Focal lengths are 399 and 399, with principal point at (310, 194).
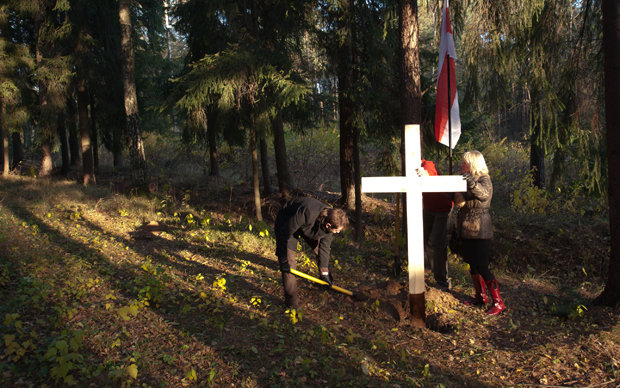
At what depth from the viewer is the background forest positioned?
3.87 metres

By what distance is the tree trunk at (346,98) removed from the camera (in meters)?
8.13

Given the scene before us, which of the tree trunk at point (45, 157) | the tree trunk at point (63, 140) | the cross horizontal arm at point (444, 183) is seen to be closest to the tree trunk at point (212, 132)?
the tree trunk at point (63, 140)

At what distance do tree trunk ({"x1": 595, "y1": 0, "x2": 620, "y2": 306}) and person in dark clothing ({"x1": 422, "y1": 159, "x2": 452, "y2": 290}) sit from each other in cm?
192

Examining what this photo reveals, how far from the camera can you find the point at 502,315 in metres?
5.18

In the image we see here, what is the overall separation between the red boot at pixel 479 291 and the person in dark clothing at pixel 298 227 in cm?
193

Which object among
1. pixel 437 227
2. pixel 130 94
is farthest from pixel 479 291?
pixel 130 94

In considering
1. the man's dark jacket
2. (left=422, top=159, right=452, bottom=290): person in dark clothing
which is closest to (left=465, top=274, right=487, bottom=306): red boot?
(left=422, top=159, right=452, bottom=290): person in dark clothing

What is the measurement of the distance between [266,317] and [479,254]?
9.10 feet

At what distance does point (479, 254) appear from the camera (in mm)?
5027

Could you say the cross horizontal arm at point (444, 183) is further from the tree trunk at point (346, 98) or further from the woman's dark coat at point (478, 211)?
the tree trunk at point (346, 98)

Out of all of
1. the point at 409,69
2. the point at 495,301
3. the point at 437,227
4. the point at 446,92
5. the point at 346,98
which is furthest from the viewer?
the point at 346,98

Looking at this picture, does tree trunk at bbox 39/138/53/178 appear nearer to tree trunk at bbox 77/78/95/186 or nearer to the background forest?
the background forest

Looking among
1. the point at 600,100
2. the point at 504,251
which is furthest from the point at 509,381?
the point at 600,100

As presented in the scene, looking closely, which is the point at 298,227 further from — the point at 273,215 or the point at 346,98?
the point at 273,215
